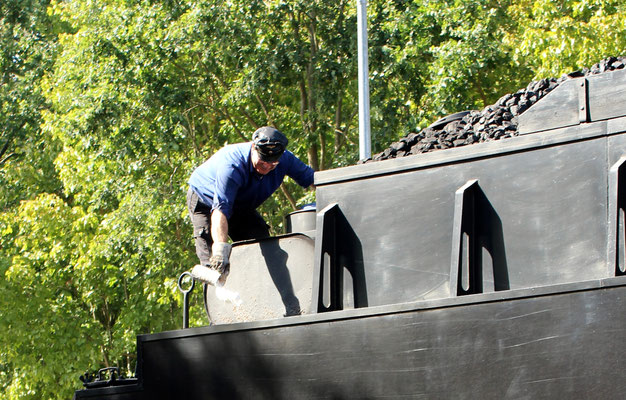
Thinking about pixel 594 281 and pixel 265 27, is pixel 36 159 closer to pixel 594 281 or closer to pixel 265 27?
pixel 265 27

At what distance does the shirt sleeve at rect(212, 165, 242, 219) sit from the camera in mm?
5470

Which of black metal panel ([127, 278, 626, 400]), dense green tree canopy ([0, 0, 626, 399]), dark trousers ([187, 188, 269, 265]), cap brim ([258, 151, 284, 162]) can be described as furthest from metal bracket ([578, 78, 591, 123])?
dense green tree canopy ([0, 0, 626, 399])

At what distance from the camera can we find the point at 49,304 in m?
24.5

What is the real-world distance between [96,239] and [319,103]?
20.1ft

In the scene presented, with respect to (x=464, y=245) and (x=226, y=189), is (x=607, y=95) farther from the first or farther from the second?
(x=226, y=189)

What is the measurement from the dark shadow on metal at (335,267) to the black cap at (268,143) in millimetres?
989

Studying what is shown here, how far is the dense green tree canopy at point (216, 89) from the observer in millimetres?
17547

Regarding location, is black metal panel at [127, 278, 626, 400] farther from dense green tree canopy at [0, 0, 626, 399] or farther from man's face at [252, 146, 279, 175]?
dense green tree canopy at [0, 0, 626, 399]

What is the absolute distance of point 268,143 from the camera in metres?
5.57

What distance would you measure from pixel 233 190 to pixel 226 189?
0.05 metres

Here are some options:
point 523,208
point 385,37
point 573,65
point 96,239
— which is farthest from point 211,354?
point 96,239

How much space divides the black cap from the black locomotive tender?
819mm

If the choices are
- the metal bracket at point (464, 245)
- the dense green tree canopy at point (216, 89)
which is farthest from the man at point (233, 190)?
the dense green tree canopy at point (216, 89)

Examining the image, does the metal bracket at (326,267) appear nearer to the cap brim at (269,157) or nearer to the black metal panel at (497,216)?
the black metal panel at (497,216)
